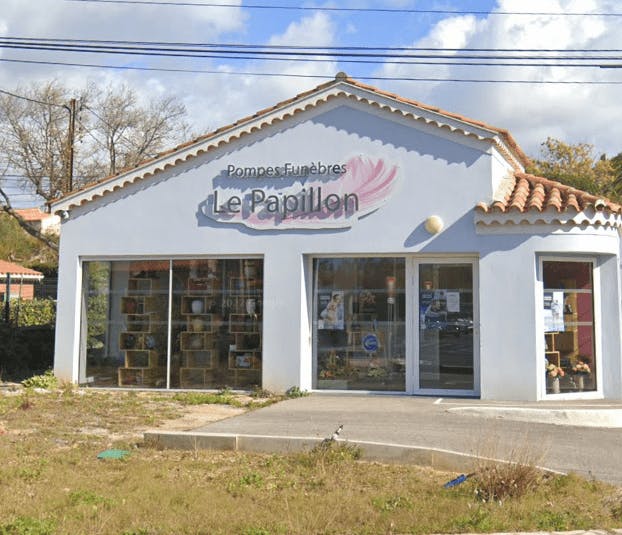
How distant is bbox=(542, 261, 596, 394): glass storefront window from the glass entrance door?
1310 mm

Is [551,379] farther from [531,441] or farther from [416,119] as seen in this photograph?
[416,119]

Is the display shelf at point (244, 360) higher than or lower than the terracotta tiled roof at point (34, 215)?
lower

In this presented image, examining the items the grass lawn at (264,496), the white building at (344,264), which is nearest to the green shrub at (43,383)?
the white building at (344,264)

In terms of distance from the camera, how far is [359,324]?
13742 mm

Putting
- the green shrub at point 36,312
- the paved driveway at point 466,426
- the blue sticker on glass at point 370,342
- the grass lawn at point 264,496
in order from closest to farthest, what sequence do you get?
the grass lawn at point 264,496
the paved driveway at point 466,426
the blue sticker on glass at point 370,342
the green shrub at point 36,312

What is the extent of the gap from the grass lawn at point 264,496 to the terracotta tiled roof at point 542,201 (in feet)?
19.1

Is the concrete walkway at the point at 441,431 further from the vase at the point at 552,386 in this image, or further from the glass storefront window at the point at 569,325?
the glass storefront window at the point at 569,325

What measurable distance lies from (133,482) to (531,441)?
191 inches

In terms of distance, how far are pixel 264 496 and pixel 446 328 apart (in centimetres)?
713

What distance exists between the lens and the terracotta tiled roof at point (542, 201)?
40.9 feet

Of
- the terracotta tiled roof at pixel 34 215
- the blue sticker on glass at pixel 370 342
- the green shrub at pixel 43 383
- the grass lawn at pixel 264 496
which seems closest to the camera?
the grass lawn at pixel 264 496

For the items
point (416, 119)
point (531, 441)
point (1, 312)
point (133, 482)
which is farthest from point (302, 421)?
point (1, 312)

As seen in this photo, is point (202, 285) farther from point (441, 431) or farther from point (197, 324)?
point (441, 431)

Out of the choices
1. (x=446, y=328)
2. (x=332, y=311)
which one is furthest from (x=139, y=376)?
(x=446, y=328)
